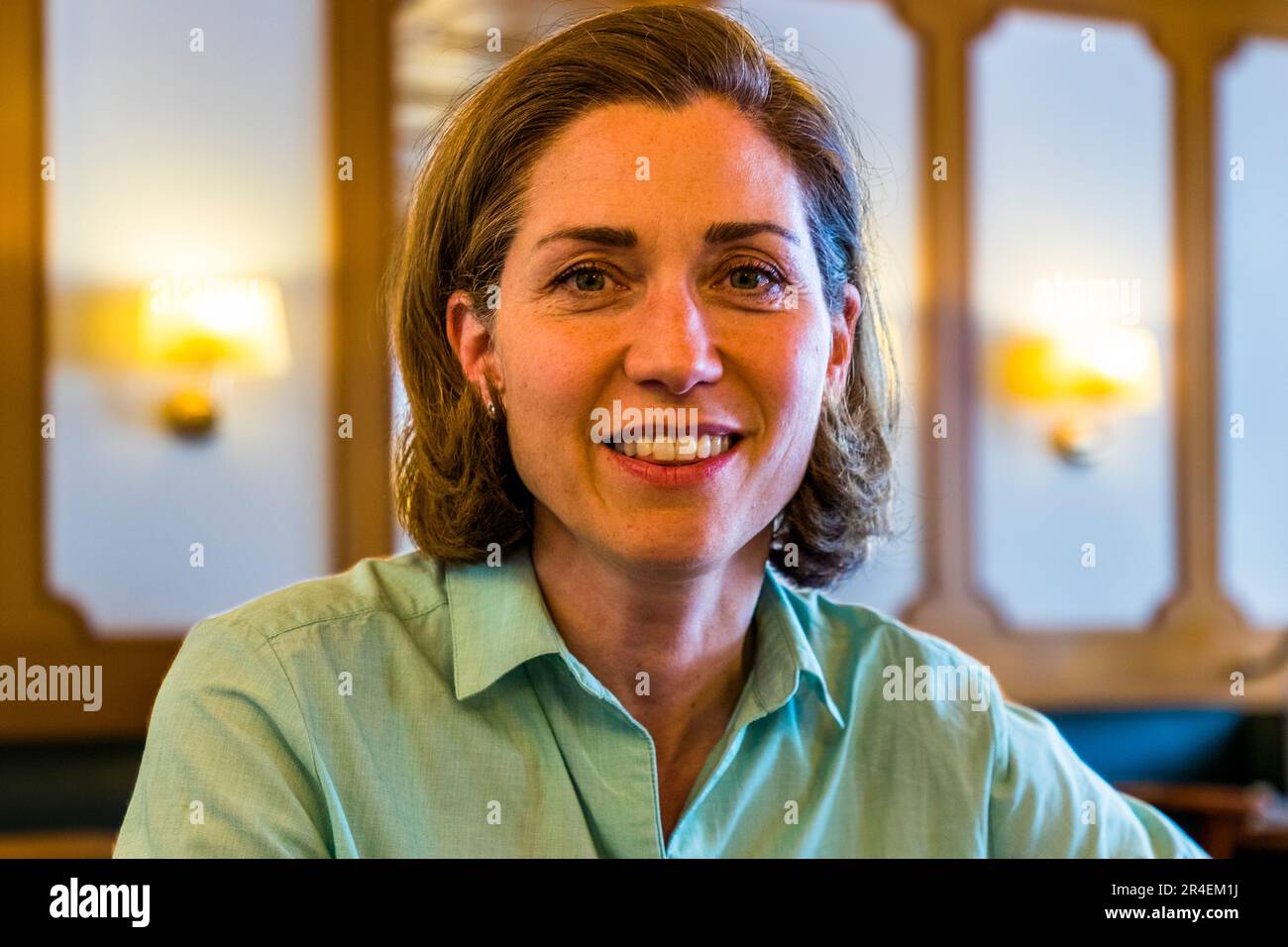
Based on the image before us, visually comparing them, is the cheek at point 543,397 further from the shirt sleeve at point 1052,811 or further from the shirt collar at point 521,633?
the shirt sleeve at point 1052,811

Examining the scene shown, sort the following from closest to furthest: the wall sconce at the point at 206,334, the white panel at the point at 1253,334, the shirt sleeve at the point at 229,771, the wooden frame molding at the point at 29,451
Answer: the shirt sleeve at the point at 229,771, the wooden frame molding at the point at 29,451, the wall sconce at the point at 206,334, the white panel at the point at 1253,334

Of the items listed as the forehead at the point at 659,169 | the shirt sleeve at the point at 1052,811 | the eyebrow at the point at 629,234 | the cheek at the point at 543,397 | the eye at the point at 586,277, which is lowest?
the shirt sleeve at the point at 1052,811

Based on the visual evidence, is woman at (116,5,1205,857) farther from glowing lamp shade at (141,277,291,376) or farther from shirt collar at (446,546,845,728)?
glowing lamp shade at (141,277,291,376)

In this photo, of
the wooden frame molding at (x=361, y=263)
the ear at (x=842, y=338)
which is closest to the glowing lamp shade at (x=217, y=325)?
the wooden frame molding at (x=361, y=263)

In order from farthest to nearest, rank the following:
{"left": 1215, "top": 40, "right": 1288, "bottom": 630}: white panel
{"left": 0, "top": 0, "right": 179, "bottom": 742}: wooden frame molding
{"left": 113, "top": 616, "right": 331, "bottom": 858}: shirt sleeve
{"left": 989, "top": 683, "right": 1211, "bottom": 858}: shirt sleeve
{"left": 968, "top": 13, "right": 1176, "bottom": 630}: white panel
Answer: {"left": 1215, "top": 40, "right": 1288, "bottom": 630}: white panel
{"left": 968, "top": 13, "right": 1176, "bottom": 630}: white panel
{"left": 0, "top": 0, "right": 179, "bottom": 742}: wooden frame molding
{"left": 989, "top": 683, "right": 1211, "bottom": 858}: shirt sleeve
{"left": 113, "top": 616, "right": 331, "bottom": 858}: shirt sleeve

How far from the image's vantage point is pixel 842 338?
4.45 feet

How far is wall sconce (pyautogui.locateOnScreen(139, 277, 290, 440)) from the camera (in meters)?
3.36

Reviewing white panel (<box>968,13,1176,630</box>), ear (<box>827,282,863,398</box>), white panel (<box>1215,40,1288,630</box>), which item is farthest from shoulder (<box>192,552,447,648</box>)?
white panel (<box>1215,40,1288,630</box>)

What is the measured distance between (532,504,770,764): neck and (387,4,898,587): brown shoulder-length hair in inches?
3.3

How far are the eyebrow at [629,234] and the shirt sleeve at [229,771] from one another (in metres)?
0.42

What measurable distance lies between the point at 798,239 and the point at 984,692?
457 millimetres

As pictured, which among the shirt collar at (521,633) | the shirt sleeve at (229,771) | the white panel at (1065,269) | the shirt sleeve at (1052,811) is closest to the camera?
the shirt sleeve at (229,771)

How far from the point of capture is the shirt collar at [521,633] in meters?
1.15

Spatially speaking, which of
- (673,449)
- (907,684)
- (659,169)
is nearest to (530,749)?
(673,449)
